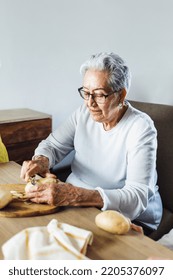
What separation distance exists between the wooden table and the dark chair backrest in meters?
0.64

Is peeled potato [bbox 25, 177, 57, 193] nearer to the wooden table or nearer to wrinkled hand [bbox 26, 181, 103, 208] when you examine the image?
wrinkled hand [bbox 26, 181, 103, 208]

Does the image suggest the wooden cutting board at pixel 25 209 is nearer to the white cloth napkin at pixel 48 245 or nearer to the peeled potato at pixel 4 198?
the peeled potato at pixel 4 198

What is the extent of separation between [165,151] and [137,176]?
394 mm

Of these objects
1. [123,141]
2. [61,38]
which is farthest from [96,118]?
[61,38]

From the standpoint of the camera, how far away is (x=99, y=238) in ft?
→ 2.62

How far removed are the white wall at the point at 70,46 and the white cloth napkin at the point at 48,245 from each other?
3.69ft

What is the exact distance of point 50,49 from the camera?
2.31 m

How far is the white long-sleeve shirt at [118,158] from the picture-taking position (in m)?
1.11

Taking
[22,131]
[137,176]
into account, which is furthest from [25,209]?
[22,131]

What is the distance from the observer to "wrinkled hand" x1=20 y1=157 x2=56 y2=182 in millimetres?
1194

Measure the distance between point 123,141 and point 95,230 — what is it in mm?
534

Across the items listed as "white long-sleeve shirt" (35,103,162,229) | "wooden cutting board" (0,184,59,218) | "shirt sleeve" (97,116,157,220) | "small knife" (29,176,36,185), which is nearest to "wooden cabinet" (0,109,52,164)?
"white long-sleeve shirt" (35,103,162,229)

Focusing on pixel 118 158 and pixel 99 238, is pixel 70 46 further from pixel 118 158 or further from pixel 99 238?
pixel 99 238

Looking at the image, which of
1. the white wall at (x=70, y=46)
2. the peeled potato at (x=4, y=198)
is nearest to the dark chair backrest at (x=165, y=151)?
the white wall at (x=70, y=46)
